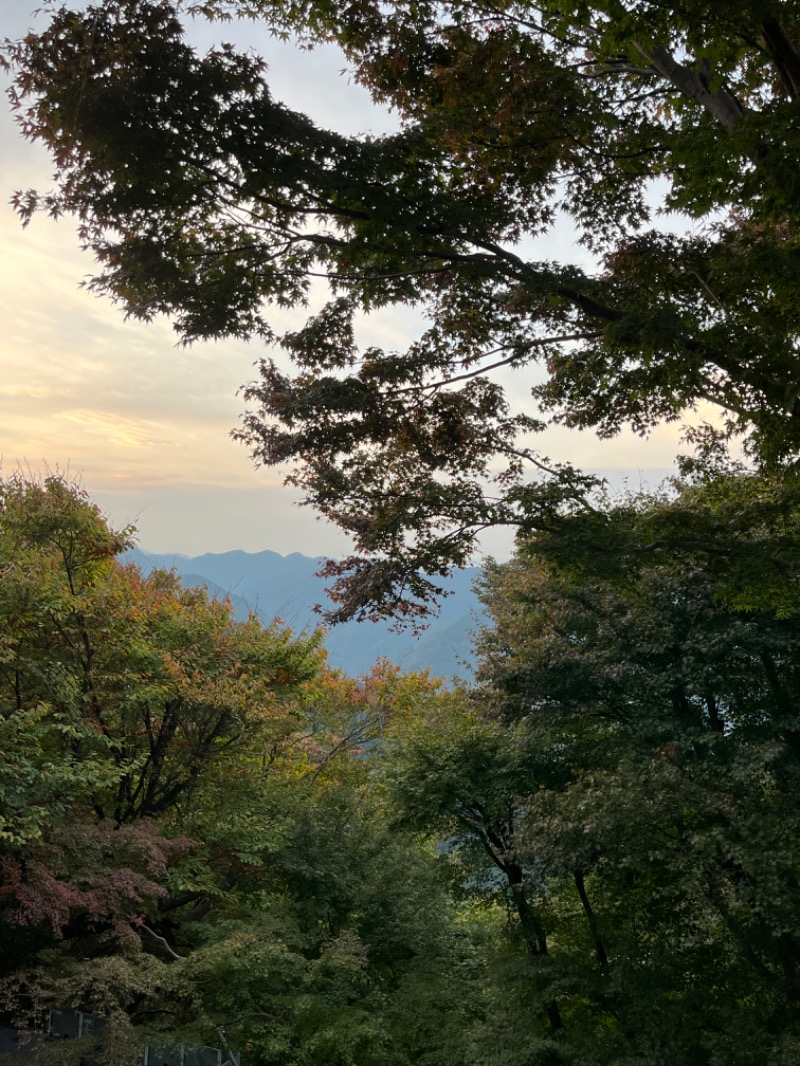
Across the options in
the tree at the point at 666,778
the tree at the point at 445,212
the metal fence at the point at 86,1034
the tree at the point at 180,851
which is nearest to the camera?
the tree at the point at 445,212

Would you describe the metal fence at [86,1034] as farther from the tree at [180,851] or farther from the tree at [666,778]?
the tree at [666,778]

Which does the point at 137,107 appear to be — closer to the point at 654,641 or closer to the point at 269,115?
the point at 269,115

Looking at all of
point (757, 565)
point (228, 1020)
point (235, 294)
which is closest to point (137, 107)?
point (235, 294)

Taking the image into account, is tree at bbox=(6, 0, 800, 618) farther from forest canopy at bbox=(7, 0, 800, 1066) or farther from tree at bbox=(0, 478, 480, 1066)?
tree at bbox=(0, 478, 480, 1066)

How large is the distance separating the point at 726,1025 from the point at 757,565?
634 cm

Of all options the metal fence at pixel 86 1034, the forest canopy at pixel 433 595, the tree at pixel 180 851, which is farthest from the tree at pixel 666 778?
the metal fence at pixel 86 1034

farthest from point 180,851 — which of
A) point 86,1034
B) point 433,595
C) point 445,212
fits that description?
point 445,212

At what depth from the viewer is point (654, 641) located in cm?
1009

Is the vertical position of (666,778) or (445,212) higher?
(445,212)

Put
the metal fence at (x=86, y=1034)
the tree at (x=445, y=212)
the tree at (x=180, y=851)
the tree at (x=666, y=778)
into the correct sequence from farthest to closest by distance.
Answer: the metal fence at (x=86, y=1034) → the tree at (x=180, y=851) → the tree at (x=666, y=778) → the tree at (x=445, y=212)

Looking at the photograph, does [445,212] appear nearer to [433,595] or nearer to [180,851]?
[433,595]

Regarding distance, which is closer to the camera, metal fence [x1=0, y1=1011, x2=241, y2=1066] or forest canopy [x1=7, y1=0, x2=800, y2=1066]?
forest canopy [x1=7, y1=0, x2=800, y2=1066]

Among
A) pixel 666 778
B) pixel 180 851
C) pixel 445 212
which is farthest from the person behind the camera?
pixel 180 851

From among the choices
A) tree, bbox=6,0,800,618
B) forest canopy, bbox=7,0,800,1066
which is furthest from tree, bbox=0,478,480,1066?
tree, bbox=6,0,800,618
